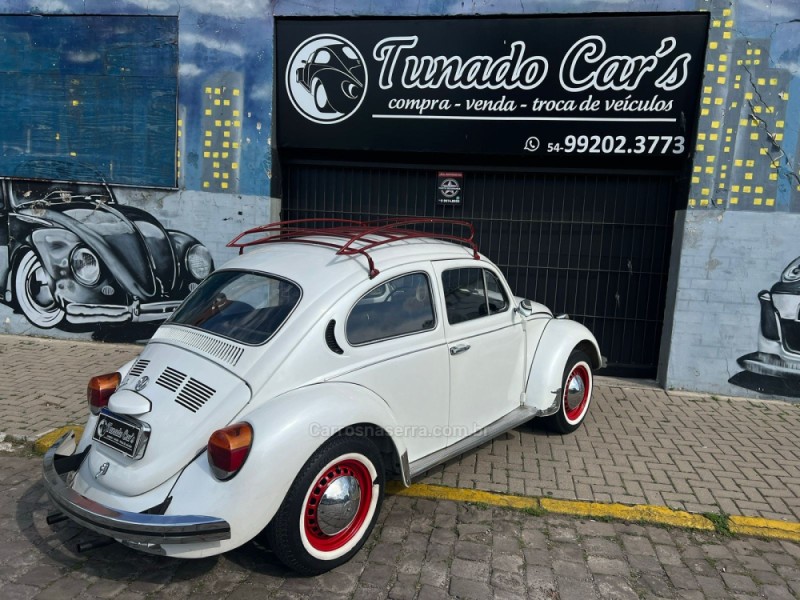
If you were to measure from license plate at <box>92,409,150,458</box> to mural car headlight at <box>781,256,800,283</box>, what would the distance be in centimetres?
654

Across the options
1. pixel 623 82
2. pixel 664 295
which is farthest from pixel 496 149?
pixel 664 295

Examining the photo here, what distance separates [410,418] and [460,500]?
0.85 metres

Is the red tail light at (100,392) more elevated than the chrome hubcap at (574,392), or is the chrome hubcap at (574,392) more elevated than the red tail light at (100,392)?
the red tail light at (100,392)

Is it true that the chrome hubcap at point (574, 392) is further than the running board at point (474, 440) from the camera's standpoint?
Yes

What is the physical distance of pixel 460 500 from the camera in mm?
4133

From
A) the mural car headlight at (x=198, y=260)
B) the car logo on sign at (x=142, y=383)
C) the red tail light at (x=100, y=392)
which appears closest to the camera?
the car logo on sign at (x=142, y=383)

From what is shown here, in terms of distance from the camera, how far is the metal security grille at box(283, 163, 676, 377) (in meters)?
7.09

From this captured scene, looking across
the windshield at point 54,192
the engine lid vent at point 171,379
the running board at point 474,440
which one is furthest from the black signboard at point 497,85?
the engine lid vent at point 171,379

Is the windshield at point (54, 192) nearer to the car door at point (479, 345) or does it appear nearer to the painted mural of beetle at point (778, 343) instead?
the car door at point (479, 345)

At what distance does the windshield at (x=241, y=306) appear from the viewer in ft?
11.4

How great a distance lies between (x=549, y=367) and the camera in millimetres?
4879

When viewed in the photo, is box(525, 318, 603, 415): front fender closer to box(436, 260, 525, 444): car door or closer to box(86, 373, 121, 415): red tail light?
box(436, 260, 525, 444): car door

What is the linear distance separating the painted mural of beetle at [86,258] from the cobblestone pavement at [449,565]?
13.4ft

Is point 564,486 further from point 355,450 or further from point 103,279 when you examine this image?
point 103,279
